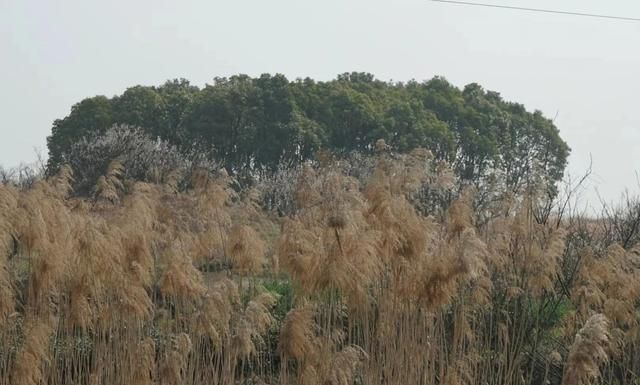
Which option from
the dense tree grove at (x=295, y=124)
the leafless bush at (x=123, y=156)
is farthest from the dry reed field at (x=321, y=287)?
the dense tree grove at (x=295, y=124)

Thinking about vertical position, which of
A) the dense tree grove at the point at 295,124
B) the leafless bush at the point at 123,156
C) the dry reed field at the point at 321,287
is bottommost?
the dry reed field at the point at 321,287

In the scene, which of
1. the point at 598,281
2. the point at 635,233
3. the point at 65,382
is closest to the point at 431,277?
the point at 598,281

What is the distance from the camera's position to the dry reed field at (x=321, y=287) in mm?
7664

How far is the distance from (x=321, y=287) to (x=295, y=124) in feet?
107

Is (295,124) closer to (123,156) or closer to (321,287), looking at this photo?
(123,156)

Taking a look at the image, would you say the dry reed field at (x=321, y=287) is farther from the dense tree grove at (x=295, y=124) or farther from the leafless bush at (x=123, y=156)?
the dense tree grove at (x=295, y=124)

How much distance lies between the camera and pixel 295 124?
1574 inches

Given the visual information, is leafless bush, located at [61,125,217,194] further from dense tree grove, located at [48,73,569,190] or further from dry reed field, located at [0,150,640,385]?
dry reed field, located at [0,150,640,385]

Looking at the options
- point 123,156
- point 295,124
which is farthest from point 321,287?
point 295,124

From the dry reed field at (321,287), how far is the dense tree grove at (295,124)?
1136 inches

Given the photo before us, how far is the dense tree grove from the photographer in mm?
40312

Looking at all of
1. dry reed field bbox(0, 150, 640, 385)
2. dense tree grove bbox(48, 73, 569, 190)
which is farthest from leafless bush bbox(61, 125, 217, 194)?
dry reed field bbox(0, 150, 640, 385)

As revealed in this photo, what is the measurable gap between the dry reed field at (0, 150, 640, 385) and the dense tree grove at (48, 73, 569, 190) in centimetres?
2884

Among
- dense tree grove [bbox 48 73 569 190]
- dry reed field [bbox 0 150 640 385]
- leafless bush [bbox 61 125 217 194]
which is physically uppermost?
dense tree grove [bbox 48 73 569 190]
